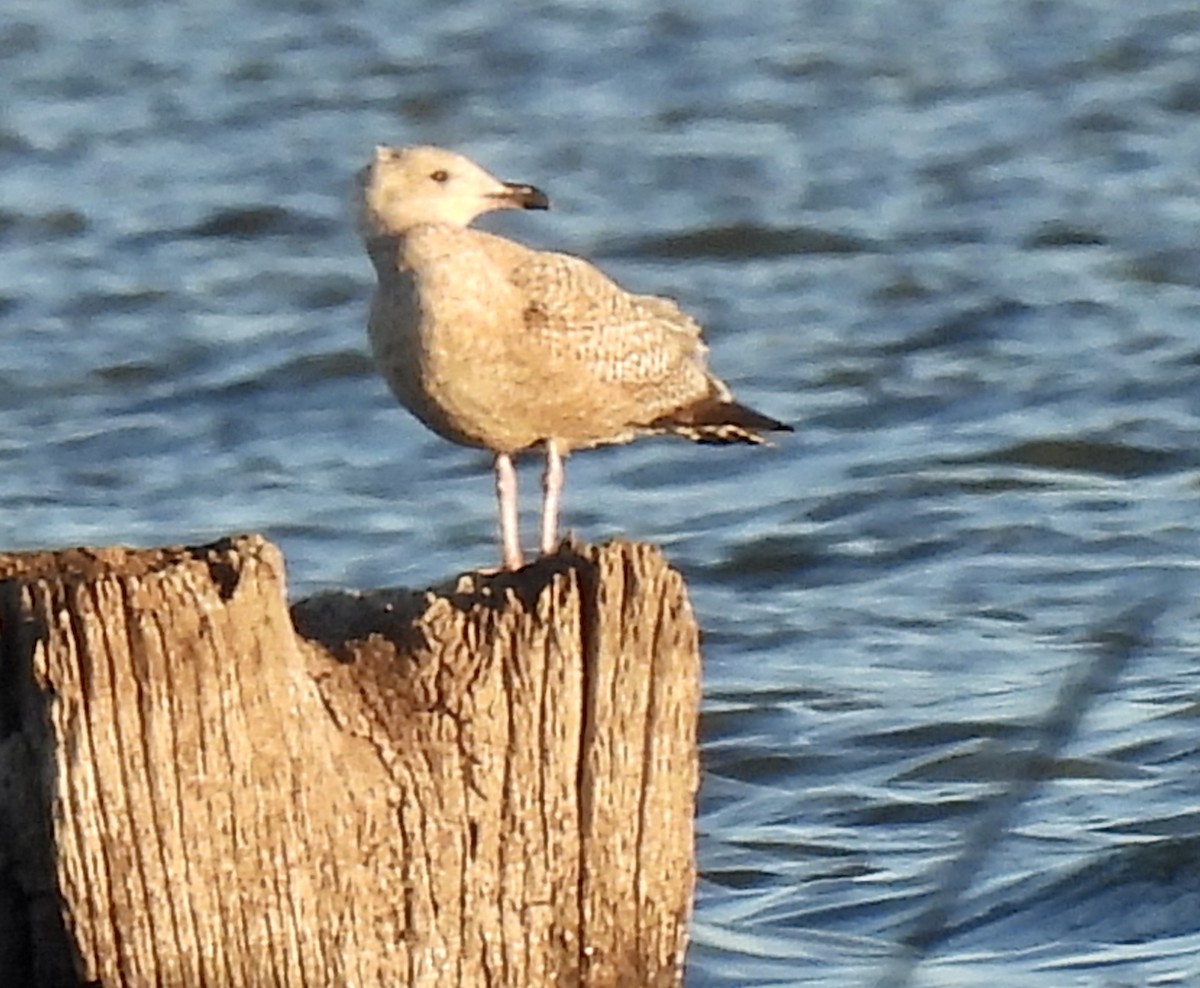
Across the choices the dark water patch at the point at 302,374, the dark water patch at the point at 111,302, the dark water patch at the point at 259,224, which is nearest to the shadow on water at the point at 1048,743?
the dark water patch at the point at 302,374

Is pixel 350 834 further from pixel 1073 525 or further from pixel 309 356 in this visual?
pixel 309 356

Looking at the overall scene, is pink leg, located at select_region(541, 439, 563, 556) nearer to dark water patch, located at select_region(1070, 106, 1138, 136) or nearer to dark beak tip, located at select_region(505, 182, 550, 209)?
dark beak tip, located at select_region(505, 182, 550, 209)

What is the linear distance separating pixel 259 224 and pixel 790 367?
282 centimetres

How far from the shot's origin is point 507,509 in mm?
6383

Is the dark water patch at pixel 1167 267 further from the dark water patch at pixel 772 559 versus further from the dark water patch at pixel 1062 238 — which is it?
the dark water patch at pixel 772 559

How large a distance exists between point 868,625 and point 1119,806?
1.47 meters

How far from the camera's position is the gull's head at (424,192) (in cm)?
632

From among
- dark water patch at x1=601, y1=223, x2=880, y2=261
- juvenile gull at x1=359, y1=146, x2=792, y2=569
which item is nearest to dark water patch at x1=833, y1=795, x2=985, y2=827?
juvenile gull at x1=359, y1=146, x2=792, y2=569

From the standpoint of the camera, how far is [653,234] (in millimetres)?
12820

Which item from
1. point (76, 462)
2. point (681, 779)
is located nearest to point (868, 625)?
point (76, 462)

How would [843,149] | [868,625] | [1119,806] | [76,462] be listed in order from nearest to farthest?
[1119,806] → [868,625] → [76,462] → [843,149]

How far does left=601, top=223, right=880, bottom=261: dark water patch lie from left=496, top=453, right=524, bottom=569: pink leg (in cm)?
602

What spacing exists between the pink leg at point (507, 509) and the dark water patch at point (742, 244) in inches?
237

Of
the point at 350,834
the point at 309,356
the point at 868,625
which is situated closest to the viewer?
the point at 350,834
